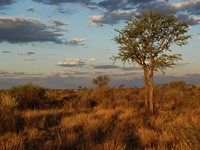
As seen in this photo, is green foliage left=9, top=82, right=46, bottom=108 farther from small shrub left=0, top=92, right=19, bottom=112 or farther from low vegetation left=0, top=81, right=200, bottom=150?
low vegetation left=0, top=81, right=200, bottom=150

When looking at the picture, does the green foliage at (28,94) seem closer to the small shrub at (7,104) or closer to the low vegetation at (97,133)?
the small shrub at (7,104)

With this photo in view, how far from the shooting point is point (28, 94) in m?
14.8

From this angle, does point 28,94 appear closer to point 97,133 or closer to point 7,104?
point 7,104

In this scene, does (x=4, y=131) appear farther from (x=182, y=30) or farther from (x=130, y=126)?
(x=182, y=30)

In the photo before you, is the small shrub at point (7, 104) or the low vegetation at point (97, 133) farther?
the small shrub at point (7, 104)

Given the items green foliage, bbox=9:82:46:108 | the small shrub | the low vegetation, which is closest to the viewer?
the low vegetation

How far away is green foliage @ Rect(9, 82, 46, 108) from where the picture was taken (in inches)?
568

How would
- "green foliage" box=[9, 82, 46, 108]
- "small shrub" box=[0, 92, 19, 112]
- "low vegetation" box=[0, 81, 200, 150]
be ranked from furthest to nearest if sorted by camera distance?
"green foliage" box=[9, 82, 46, 108], "small shrub" box=[0, 92, 19, 112], "low vegetation" box=[0, 81, 200, 150]

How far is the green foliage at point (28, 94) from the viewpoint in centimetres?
1443

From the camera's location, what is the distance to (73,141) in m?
6.20

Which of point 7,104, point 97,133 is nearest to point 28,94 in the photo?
point 7,104

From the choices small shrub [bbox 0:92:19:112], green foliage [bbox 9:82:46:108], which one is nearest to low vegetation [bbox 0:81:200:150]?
small shrub [bbox 0:92:19:112]

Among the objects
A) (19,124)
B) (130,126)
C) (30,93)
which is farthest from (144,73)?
(30,93)

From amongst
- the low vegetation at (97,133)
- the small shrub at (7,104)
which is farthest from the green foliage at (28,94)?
the low vegetation at (97,133)
